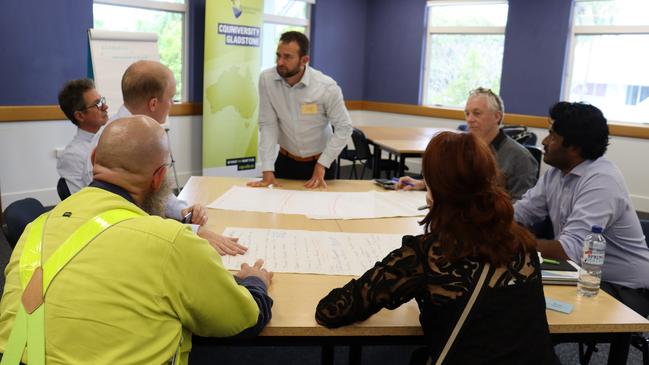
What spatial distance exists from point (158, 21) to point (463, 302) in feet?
18.3

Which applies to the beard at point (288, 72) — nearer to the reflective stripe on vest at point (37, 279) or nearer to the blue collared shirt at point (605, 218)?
the blue collared shirt at point (605, 218)

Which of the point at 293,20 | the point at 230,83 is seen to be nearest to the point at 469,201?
the point at 230,83

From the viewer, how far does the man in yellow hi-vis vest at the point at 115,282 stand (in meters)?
1.11

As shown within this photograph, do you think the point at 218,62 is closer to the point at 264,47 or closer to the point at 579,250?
the point at 264,47

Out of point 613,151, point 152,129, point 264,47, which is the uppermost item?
point 264,47

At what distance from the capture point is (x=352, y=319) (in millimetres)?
1446

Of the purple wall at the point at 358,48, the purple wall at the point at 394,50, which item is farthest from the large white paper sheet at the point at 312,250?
the purple wall at the point at 394,50

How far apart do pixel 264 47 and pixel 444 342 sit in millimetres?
6329

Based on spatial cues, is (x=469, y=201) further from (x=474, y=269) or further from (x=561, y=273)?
(x=561, y=273)

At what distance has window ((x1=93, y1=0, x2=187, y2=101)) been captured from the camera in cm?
565

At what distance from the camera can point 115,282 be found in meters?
1.13

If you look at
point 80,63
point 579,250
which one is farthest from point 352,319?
point 80,63

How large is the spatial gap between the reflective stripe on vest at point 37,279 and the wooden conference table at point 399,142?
3626mm

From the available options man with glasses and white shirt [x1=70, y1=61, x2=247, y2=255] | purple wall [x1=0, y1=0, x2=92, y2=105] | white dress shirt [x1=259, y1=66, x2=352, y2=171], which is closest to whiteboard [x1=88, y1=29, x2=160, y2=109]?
purple wall [x1=0, y1=0, x2=92, y2=105]
